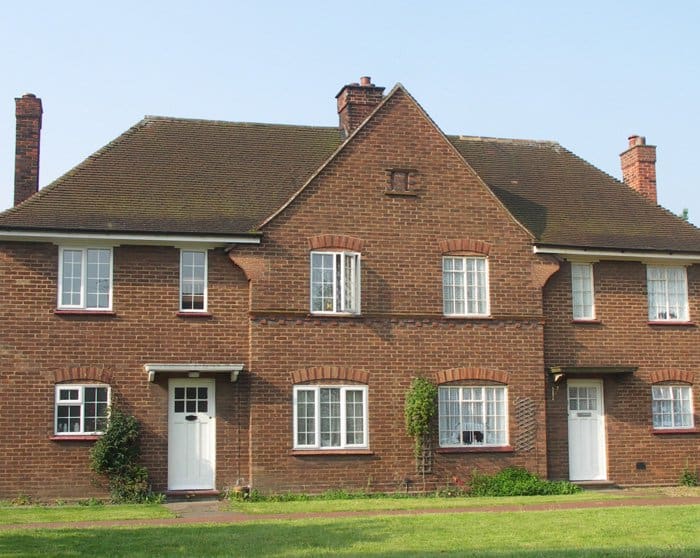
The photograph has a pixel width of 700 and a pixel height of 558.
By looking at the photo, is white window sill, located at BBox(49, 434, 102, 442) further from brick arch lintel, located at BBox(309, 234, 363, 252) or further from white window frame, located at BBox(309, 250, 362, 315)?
brick arch lintel, located at BBox(309, 234, 363, 252)

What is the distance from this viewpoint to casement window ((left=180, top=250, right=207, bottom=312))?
23234 mm

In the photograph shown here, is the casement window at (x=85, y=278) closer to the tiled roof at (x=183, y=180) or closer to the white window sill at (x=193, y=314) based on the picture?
the tiled roof at (x=183, y=180)

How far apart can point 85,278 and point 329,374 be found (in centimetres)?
580

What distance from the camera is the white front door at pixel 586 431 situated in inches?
992

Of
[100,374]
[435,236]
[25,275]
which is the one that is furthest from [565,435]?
[25,275]

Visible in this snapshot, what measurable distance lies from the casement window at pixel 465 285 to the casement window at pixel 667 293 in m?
4.67

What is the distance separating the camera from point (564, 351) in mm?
25297

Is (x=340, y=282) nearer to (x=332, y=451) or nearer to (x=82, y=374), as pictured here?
(x=332, y=451)

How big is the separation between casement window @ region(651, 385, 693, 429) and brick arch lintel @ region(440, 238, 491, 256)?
5669mm

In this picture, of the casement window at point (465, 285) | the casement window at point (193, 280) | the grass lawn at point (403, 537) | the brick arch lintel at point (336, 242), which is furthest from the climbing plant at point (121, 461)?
the casement window at point (465, 285)

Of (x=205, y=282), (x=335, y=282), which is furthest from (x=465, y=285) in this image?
(x=205, y=282)

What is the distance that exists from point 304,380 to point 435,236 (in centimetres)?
465

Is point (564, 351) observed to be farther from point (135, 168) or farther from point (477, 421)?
point (135, 168)

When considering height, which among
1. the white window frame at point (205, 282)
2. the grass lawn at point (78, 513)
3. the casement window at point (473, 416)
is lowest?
the grass lawn at point (78, 513)
